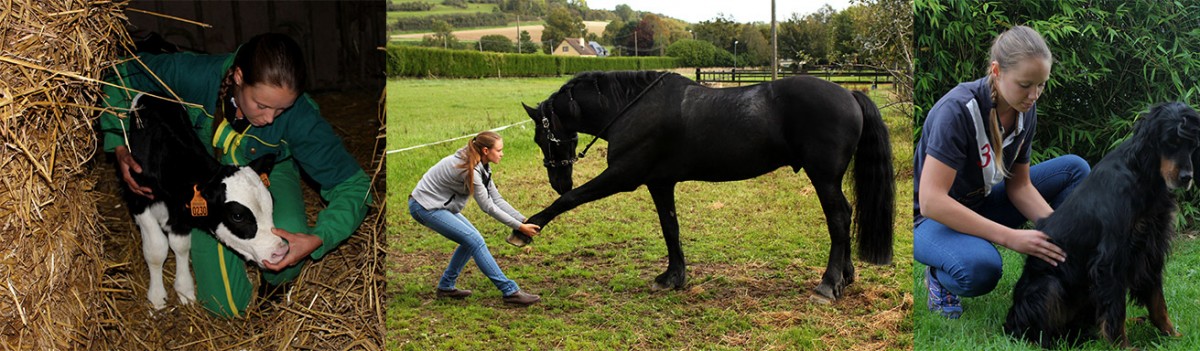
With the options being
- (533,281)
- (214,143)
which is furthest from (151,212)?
(533,281)

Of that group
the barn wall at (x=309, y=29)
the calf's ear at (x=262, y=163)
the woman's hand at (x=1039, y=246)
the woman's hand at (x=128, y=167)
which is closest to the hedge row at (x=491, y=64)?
the barn wall at (x=309, y=29)

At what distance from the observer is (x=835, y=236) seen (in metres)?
→ 2.50

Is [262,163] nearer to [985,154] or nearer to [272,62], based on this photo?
[272,62]

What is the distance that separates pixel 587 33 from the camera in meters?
2.53

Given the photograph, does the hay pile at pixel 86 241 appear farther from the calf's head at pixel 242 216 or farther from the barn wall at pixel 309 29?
the calf's head at pixel 242 216

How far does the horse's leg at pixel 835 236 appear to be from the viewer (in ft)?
8.02

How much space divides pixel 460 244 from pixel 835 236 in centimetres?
116

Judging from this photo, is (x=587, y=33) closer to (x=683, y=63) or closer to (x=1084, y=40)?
(x=683, y=63)

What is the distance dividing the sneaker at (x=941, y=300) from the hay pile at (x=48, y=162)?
8.59ft

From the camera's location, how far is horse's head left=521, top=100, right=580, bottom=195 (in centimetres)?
237

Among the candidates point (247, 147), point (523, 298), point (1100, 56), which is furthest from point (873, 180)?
point (247, 147)

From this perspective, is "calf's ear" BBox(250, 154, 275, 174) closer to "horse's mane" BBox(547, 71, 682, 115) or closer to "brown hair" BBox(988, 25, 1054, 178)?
"horse's mane" BBox(547, 71, 682, 115)

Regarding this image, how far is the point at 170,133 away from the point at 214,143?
17 centimetres

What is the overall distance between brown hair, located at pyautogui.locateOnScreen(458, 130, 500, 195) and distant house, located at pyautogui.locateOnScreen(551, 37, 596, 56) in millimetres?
321
